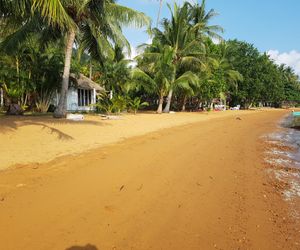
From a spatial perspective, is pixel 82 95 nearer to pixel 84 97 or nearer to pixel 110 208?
pixel 84 97

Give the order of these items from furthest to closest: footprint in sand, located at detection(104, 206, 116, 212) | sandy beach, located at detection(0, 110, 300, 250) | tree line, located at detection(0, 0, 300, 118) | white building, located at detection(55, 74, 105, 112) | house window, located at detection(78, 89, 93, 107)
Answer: house window, located at detection(78, 89, 93, 107) < white building, located at detection(55, 74, 105, 112) < tree line, located at detection(0, 0, 300, 118) < footprint in sand, located at detection(104, 206, 116, 212) < sandy beach, located at detection(0, 110, 300, 250)

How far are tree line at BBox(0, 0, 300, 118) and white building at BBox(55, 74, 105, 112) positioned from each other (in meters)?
1.42

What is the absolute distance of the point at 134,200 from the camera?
213 inches

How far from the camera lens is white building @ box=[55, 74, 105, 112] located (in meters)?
26.5

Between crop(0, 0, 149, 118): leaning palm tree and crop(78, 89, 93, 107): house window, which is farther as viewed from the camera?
crop(78, 89, 93, 107): house window

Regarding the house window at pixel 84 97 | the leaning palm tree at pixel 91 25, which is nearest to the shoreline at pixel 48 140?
the leaning palm tree at pixel 91 25

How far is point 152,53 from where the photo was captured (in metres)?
28.3

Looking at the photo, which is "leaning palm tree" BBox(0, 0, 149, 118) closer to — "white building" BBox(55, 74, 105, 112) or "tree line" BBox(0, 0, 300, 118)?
"tree line" BBox(0, 0, 300, 118)

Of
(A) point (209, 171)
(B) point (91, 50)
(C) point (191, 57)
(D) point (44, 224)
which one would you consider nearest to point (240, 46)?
(C) point (191, 57)

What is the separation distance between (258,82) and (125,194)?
49935 mm

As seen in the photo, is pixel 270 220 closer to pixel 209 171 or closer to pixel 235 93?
pixel 209 171

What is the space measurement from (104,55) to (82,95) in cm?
990

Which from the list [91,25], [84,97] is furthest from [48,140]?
[84,97]

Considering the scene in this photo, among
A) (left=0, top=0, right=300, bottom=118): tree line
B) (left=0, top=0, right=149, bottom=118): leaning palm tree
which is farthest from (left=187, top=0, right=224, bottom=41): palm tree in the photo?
(left=0, top=0, right=149, bottom=118): leaning palm tree
